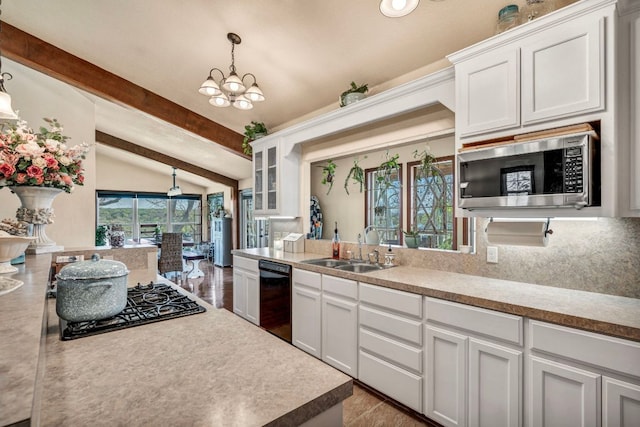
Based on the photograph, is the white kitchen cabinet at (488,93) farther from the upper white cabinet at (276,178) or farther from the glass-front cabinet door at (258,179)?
the glass-front cabinet door at (258,179)

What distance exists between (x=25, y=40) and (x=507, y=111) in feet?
15.4

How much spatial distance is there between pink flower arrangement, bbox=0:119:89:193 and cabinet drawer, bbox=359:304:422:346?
82.3 inches

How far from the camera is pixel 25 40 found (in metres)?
3.30

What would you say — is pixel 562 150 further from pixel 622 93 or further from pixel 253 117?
pixel 253 117

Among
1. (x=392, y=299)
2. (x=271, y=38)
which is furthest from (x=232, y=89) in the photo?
(x=392, y=299)

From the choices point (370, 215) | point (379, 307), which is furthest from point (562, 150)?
point (370, 215)

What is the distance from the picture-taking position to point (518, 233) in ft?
6.16

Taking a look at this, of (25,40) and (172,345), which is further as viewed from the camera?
(25,40)

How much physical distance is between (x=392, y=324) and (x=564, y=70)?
1759 millimetres

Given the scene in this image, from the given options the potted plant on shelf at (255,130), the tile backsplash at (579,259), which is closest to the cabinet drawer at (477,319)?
the tile backsplash at (579,259)

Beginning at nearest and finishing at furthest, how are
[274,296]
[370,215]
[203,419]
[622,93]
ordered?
[203,419], [622,93], [274,296], [370,215]

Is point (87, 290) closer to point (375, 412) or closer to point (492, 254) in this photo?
point (375, 412)

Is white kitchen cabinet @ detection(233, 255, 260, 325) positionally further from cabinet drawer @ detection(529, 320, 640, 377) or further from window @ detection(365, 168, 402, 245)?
cabinet drawer @ detection(529, 320, 640, 377)

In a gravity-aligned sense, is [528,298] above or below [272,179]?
below
